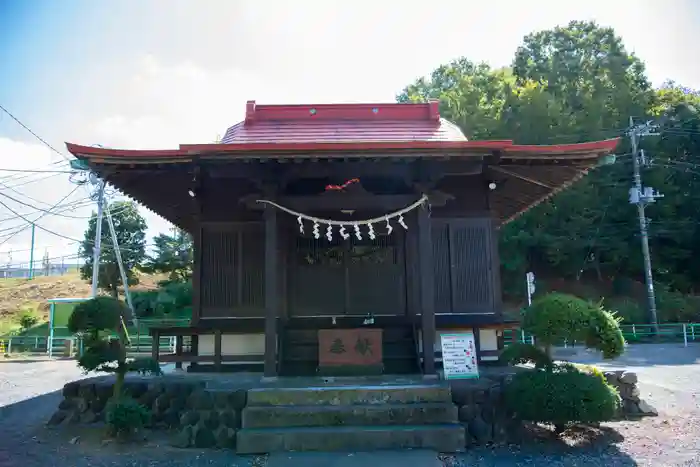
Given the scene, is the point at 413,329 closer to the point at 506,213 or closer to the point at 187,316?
the point at 506,213

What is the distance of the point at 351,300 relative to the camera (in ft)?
30.1

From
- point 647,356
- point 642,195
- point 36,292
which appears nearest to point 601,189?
point 642,195

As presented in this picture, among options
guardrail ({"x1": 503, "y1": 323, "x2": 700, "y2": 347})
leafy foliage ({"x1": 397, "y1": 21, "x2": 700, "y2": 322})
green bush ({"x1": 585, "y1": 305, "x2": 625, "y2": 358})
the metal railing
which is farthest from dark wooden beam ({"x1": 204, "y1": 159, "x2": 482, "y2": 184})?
leafy foliage ({"x1": 397, "y1": 21, "x2": 700, "y2": 322})

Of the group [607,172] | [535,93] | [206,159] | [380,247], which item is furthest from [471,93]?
[206,159]

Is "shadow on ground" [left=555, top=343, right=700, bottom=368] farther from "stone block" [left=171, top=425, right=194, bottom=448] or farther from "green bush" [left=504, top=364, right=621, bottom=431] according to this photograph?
"stone block" [left=171, top=425, right=194, bottom=448]

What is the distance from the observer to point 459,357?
747cm

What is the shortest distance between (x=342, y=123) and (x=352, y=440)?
666 cm

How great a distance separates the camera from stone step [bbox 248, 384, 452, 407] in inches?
256

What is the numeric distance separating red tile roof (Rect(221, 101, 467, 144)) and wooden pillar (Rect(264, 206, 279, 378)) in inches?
102

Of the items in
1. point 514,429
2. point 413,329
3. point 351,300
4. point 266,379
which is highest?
point 351,300

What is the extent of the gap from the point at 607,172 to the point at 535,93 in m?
6.51

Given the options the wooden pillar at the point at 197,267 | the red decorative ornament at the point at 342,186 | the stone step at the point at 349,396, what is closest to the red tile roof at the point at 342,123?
the wooden pillar at the point at 197,267

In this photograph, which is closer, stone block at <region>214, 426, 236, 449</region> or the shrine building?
stone block at <region>214, 426, 236, 449</region>

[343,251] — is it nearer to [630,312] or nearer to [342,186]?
[342,186]
